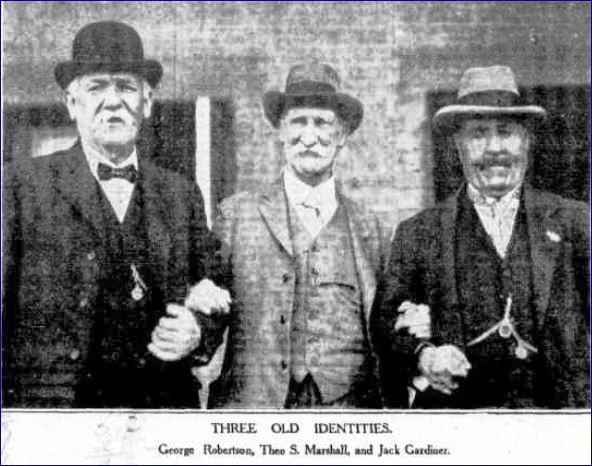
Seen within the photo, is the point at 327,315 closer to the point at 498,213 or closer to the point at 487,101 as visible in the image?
the point at 498,213

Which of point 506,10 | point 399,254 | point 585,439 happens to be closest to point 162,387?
point 399,254

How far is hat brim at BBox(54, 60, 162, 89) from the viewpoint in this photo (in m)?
A: 4.57

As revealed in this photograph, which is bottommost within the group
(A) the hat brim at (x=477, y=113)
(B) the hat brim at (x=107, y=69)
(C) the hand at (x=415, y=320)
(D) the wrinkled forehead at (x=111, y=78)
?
(C) the hand at (x=415, y=320)

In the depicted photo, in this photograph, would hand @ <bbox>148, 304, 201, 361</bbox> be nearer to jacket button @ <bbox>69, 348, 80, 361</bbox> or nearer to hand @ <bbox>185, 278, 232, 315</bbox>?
hand @ <bbox>185, 278, 232, 315</bbox>

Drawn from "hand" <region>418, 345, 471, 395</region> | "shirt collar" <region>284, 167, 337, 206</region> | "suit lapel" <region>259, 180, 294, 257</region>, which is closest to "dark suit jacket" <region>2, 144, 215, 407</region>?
"suit lapel" <region>259, 180, 294, 257</region>

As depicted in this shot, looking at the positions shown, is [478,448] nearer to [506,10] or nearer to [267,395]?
[267,395]

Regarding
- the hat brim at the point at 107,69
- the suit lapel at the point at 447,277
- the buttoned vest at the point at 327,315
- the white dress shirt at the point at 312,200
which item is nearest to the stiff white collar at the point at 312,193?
the white dress shirt at the point at 312,200

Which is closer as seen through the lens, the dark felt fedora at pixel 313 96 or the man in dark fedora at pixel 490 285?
the man in dark fedora at pixel 490 285

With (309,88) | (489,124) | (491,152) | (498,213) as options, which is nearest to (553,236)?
(498,213)

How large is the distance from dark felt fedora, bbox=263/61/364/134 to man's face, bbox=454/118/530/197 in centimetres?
56

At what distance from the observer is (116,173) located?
454cm

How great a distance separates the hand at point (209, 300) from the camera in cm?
447

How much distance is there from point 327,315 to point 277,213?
0.58 meters

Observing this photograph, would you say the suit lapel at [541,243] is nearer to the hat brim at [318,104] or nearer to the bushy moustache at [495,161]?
the bushy moustache at [495,161]
